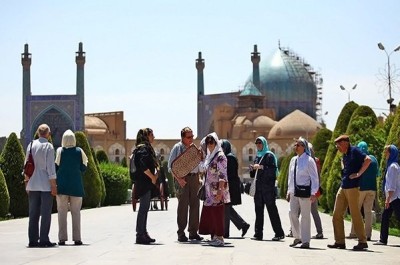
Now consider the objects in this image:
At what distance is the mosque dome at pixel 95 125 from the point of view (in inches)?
3435

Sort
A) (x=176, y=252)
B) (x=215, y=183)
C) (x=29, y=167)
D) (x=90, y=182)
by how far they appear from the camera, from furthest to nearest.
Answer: (x=90, y=182), (x=215, y=183), (x=29, y=167), (x=176, y=252)

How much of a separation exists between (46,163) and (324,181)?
40.7 ft

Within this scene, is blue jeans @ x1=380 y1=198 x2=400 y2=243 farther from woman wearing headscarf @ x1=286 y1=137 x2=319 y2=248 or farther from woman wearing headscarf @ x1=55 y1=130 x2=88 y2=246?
woman wearing headscarf @ x1=55 y1=130 x2=88 y2=246

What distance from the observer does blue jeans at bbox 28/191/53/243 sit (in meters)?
10.5

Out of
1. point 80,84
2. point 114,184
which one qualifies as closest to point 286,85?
point 80,84

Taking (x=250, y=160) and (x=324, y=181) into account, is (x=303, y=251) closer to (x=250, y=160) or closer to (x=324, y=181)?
(x=324, y=181)

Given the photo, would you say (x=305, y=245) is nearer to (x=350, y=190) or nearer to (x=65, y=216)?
(x=350, y=190)

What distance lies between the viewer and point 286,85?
3684 inches

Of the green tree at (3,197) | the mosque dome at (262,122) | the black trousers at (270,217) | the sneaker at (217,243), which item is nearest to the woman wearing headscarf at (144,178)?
the sneaker at (217,243)

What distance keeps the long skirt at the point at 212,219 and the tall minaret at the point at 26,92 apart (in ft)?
206

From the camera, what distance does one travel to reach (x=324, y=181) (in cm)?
2205

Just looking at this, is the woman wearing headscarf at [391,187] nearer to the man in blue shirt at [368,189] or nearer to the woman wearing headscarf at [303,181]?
the man in blue shirt at [368,189]

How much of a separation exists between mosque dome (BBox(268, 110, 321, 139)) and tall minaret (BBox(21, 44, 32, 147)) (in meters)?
22.6

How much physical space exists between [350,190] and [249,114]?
3067 inches
